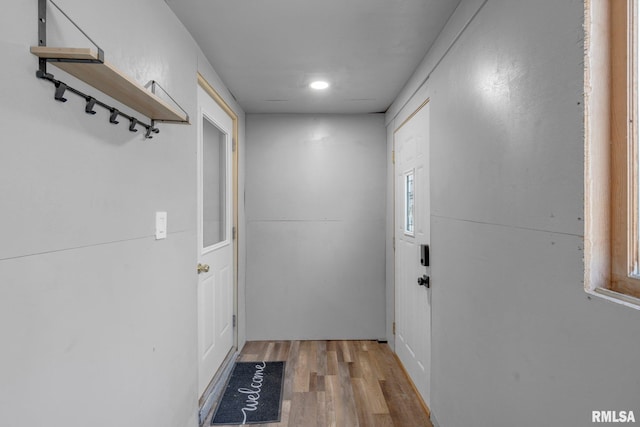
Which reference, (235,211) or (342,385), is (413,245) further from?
(235,211)

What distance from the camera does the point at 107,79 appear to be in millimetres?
1035

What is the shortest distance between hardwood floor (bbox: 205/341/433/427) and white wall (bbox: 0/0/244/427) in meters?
0.92

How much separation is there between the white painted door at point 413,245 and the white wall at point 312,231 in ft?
1.41

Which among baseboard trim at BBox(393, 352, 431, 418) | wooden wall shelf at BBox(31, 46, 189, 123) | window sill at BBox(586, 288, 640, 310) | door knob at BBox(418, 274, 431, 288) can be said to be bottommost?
baseboard trim at BBox(393, 352, 431, 418)

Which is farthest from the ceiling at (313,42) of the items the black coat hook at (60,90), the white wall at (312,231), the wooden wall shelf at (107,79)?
the black coat hook at (60,90)

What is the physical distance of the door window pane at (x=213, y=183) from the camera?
2441 millimetres

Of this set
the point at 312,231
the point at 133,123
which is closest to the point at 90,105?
the point at 133,123

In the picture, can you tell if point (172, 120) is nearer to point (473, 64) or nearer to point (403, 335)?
point (473, 64)

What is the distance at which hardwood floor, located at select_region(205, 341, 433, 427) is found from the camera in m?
2.23

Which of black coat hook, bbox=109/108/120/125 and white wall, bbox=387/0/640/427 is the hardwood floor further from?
black coat hook, bbox=109/108/120/125

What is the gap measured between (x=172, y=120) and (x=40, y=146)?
2.15 ft

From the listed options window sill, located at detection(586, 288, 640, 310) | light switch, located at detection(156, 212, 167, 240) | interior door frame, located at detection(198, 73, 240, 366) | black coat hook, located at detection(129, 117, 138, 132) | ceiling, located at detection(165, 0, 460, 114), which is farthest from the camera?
interior door frame, located at detection(198, 73, 240, 366)

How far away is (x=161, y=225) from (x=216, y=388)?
1.54 m

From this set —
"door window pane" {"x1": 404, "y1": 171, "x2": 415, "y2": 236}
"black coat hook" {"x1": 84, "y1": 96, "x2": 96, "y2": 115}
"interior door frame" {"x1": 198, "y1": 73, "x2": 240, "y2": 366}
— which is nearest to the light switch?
"black coat hook" {"x1": 84, "y1": 96, "x2": 96, "y2": 115}
